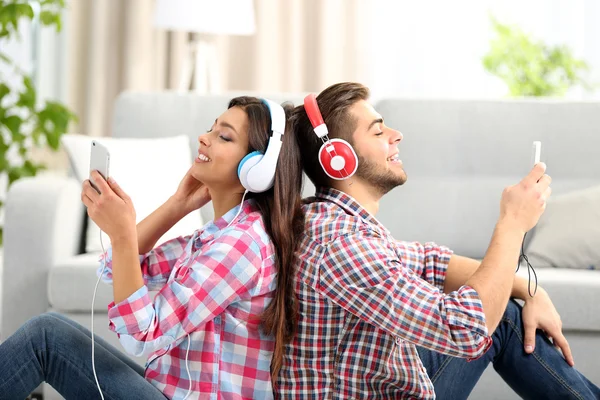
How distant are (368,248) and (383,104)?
1.57 meters

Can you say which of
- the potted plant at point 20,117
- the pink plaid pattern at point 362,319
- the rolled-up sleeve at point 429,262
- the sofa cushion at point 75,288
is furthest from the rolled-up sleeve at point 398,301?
A: the potted plant at point 20,117

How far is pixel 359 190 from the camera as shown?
1.37 m

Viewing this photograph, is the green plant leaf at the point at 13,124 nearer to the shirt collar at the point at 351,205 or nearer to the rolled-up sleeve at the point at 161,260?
the rolled-up sleeve at the point at 161,260

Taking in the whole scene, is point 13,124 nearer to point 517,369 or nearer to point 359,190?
point 359,190

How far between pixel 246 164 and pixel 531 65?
2.82m

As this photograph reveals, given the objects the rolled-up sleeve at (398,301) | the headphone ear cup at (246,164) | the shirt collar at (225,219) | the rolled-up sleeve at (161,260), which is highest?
the headphone ear cup at (246,164)

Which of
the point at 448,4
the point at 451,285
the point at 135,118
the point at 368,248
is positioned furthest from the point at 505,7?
the point at 368,248

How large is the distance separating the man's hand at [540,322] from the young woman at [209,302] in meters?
0.45

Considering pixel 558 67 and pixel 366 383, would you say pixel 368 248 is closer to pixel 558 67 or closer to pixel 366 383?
pixel 366 383

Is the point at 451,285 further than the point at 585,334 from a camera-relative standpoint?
No

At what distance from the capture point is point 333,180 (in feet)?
4.48

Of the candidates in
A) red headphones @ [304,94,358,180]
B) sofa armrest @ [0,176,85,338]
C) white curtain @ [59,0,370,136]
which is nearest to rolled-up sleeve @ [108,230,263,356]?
red headphones @ [304,94,358,180]

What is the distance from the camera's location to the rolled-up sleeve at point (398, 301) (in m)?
1.10

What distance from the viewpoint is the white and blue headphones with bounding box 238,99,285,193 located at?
4.01 feet
